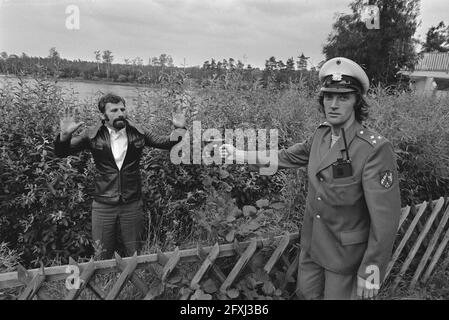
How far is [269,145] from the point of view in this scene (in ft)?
13.5

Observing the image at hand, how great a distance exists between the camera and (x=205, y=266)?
221 cm

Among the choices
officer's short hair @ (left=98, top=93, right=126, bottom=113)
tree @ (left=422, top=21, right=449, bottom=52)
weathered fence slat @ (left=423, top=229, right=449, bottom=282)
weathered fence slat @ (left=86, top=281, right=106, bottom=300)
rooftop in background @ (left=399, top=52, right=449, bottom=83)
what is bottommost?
weathered fence slat @ (left=423, top=229, right=449, bottom=282)

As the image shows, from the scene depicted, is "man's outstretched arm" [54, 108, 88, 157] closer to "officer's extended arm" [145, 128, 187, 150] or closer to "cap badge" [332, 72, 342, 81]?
"officer's extended arm" [145, 128, 187, 150]

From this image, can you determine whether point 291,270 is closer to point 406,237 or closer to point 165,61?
point 406,237

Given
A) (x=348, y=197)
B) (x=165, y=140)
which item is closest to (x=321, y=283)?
(x=348, y=197)

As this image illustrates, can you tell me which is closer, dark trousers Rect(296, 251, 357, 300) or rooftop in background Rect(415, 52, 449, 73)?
dark trousers Rect(296, 251, 357, 300)

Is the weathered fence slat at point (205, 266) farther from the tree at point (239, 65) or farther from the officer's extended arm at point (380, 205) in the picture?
the tree at point (239, 65)

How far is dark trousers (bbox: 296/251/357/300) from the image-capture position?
2.18 meters

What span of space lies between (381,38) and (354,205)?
968 centimetres

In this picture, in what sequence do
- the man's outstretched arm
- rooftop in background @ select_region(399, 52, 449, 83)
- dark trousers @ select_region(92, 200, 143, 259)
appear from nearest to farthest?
the man's outstretched arm < dark trousers @ select_region(92, 200, 143, 259) < rooftop in background @ select_region(399, 52, 449, 83)

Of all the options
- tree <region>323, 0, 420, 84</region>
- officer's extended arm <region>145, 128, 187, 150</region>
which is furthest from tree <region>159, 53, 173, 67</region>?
tree <region>323, 0, 420, 84</region>

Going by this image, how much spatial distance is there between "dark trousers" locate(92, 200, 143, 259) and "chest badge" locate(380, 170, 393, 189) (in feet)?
5.96

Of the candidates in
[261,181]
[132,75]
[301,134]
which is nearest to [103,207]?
[132,75]
